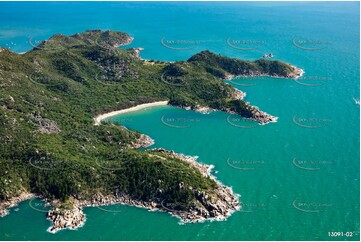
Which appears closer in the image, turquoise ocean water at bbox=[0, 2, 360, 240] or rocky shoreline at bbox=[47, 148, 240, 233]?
turquoise ocean water at bbox=[0, 2, 360, 240]

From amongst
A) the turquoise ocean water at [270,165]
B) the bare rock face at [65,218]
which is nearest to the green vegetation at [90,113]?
the bare rock face at [65,218]

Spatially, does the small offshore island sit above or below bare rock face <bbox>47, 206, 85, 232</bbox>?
above

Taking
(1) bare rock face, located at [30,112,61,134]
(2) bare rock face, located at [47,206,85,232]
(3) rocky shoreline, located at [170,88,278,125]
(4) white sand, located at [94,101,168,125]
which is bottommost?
(2) bare rock face, located at [47,206,85,232]

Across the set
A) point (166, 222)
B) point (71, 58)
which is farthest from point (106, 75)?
point (166, 222)

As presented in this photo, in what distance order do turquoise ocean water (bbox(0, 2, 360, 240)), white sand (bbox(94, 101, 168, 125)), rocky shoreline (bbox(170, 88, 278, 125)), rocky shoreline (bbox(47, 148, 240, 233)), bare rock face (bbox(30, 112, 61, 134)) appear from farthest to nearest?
white sand (bbox(94, 101, 168, 125))
rocky shoreline (bbox(170, 88, 278, 125))
bare rock face (bbox(30, 112, 61, 134))
rocky shoreline (bbox(47, 148, 240, 233))
turquoise ocean water (bbox(0, 2, 360, 240))

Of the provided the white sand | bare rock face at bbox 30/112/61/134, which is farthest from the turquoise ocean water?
bare rock face at bbox 30/112/61/134

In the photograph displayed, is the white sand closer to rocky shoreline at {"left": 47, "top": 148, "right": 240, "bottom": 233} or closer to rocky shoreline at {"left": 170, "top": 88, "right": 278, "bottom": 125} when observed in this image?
rocky shoreline at {"left": 170, "top": 88, "right": 278, "bottom": 125}

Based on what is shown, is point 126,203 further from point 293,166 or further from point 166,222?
point 293,166

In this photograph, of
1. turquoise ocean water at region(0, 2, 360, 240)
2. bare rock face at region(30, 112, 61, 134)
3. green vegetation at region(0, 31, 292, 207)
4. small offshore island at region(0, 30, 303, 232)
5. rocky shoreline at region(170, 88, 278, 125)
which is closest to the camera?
turquoise ocean water at region(0, 2, 360, 240)
